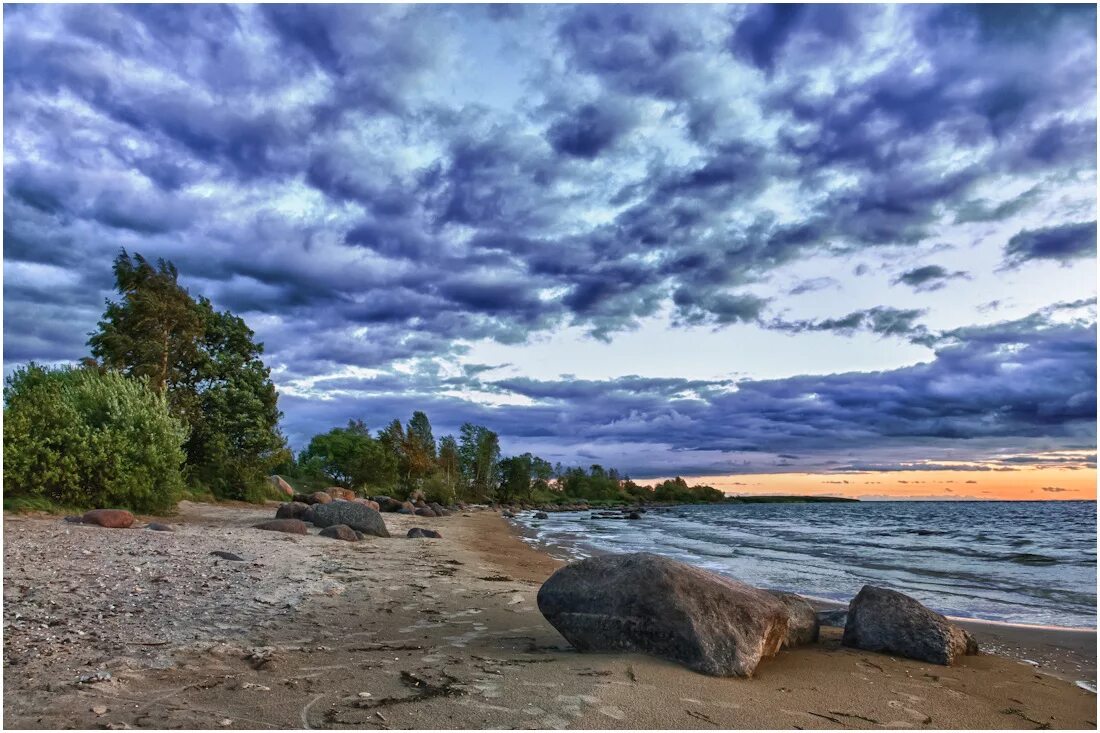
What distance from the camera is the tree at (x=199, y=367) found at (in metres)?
38.0

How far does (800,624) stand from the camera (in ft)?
30.6

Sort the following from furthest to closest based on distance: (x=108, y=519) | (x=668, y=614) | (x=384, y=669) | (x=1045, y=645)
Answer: (x=108, y=519), (x=1045, y=645), (x=668, y=614), (x=384, y=669)

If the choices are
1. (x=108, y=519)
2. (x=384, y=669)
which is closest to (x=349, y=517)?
(x=108, y=519)

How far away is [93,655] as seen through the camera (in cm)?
664

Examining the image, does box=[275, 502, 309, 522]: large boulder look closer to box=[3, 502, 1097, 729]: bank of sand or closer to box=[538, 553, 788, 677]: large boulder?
box=[3, 502, 1097, 729]: bank of sand

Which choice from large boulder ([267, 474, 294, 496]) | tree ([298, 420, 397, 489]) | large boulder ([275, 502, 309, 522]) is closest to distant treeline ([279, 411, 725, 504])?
tree ([298, 420, 397, 489])

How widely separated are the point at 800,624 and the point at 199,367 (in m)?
39.5

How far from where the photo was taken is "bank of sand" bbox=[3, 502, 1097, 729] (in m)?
5.54

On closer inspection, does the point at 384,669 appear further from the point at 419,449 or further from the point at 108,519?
the point at 419,449

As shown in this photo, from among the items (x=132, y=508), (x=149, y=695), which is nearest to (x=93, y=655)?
(x=149, y=695)

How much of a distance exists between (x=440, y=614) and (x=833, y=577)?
13538 mm

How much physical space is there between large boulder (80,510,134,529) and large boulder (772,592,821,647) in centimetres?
1669

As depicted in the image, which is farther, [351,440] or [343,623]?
[351,440]

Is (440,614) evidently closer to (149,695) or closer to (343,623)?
(343,623)
